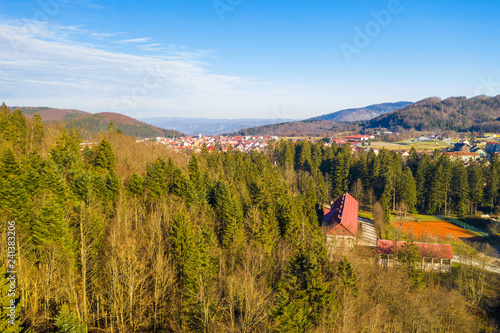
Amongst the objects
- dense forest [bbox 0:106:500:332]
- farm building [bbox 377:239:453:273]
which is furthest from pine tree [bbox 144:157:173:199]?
farm building [bbox 377:239:453:273]

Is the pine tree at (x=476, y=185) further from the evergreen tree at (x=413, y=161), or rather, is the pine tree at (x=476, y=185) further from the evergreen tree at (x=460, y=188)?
the evergreen tree at (x=413, y=161)

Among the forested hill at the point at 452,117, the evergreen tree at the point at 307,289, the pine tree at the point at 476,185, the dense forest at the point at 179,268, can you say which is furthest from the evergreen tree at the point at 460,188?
the forested hill at the point at 452,117

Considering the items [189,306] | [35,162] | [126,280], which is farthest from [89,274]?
[35,162]

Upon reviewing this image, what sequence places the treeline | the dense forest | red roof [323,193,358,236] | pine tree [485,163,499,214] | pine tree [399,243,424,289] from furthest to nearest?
the treeline → pine tree [485,163,499,214] → red roof [323,193,358,236] → pine tree [399,243,424,289] → the dense forest

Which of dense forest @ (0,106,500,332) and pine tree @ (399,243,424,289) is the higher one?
dense forest @ (0,106,500,332)

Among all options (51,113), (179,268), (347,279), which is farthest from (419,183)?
(51,113)

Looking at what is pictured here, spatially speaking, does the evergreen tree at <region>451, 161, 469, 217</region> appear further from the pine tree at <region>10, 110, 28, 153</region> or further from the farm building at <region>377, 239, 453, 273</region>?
the pine tree at <region>10, 110, 28, 153</region>
